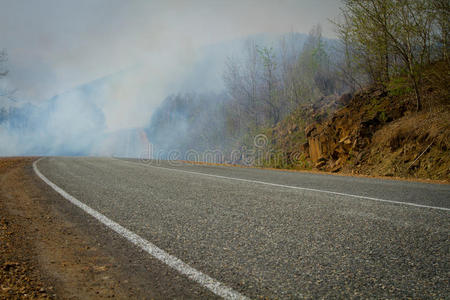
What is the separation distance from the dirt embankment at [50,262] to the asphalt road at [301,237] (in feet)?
1.72

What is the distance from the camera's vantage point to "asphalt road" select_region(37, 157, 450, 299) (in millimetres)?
1817

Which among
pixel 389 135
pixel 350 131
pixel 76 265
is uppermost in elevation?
pixel 350 131

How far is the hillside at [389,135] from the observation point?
862cm

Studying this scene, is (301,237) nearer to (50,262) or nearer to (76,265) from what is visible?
(76,265)

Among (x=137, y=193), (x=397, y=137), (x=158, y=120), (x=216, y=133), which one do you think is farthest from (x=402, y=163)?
(x=158, y=120)

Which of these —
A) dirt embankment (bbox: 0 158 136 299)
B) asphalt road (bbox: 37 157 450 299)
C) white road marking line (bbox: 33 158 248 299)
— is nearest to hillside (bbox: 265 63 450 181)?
asphalt road (bbox: 37 157 450 299)

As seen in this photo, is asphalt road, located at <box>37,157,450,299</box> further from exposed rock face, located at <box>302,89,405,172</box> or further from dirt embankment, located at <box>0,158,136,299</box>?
exposed rock face, located at <box>302,89,405,172</box>

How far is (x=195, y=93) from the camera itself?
58906mm

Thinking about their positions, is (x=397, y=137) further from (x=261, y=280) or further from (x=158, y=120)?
(x=158, y=120)

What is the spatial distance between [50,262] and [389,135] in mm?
11073

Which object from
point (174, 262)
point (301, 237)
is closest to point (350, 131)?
point (301, 237)

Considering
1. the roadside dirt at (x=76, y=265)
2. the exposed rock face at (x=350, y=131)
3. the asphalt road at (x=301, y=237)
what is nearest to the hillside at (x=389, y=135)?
the exposed rock face at (x=350, y=131)

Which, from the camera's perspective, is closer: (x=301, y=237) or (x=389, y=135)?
(x=301, y=237)

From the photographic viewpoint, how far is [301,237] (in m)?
2.65
